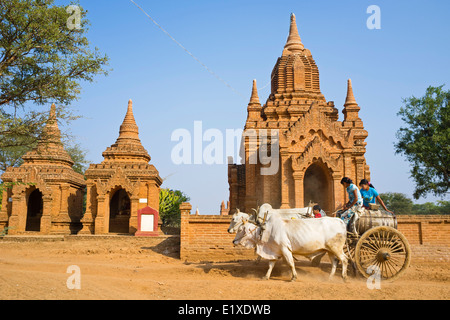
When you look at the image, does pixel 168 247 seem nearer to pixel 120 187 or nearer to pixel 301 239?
pixel 301 239

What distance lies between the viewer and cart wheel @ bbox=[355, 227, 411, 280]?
861cm

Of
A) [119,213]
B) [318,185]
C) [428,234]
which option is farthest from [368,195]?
[119,213]

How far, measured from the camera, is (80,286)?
24.5 ft

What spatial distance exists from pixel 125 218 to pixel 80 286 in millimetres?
16050

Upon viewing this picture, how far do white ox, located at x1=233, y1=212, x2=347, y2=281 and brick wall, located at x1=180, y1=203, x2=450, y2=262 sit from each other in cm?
370

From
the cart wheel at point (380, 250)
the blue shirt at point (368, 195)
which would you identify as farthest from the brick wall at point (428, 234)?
the cart wheel at point (380, 250)

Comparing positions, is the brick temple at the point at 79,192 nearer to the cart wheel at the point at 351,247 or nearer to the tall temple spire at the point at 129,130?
the tall temple spire at the point at 129,130

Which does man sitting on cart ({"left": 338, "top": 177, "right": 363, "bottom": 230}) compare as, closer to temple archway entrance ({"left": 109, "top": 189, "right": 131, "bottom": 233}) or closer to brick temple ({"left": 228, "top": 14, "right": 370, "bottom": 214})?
brick temple ({"left": 228, "top": 14, "right": 370, "bottom": 214})

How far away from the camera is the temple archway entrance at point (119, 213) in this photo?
23.1 metres

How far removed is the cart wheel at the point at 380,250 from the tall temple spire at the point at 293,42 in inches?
678

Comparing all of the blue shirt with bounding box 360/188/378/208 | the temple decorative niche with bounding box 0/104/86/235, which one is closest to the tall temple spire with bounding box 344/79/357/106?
the blue shirt with bounding box 360/188/378/208
